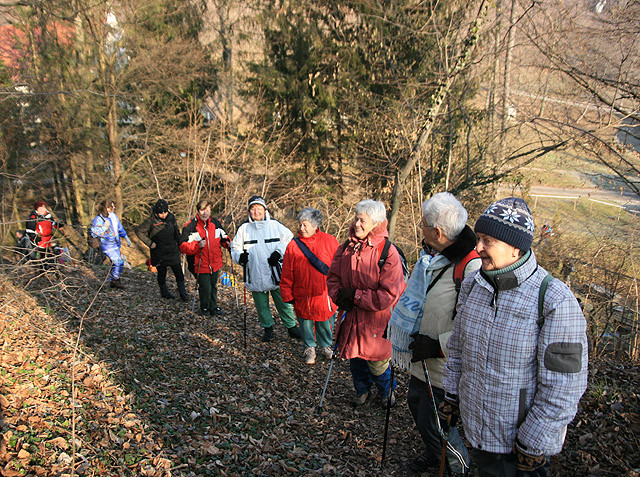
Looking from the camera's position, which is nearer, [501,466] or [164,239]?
[501,466]

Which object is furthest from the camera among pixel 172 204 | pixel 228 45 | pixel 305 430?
pixel 228 45

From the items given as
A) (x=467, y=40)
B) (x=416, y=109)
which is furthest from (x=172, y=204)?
(x=467, y=40)

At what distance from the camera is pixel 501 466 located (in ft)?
8.02

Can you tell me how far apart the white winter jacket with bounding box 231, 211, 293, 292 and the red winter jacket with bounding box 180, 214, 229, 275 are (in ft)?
3.35

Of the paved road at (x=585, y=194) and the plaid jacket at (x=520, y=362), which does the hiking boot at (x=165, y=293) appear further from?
the paved road at (x=585, y=194)

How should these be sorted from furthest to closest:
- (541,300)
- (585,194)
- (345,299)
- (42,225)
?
(585,194) → (42,225) → (345,299) → (541,300)

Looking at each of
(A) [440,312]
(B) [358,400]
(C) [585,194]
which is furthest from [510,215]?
(C) [585,194]

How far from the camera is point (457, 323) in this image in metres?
2.65

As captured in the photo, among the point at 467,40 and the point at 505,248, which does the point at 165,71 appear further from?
the point at 505,248

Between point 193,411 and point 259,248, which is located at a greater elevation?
point 259,248

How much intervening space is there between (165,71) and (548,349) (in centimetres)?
1503

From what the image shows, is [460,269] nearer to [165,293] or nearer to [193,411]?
[193,411]

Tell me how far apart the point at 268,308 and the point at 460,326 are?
4188 millimetres

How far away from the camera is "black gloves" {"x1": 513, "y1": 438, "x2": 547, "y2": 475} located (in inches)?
87.5
